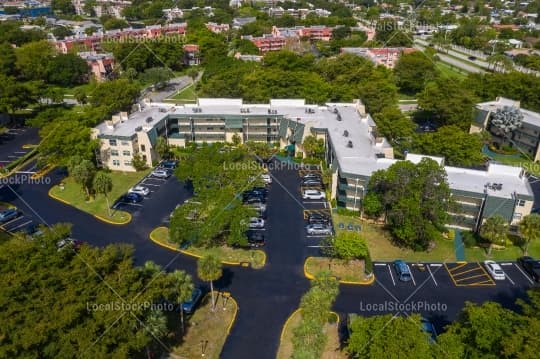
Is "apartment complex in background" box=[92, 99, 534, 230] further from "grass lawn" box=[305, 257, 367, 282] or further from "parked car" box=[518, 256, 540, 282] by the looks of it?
"grass lawn" box=[305, 257, 367, 282]

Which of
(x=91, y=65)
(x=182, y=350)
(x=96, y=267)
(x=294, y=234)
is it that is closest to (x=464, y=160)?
(x=294, y=234)

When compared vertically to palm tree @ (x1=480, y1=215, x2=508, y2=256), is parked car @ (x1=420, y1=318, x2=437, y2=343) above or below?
below

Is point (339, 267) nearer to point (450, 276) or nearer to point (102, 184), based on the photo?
point (450, 276)

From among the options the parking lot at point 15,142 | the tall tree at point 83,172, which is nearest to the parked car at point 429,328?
the tall tree at point 83,172

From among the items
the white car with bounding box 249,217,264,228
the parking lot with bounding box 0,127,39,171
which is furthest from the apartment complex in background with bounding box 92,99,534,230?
the parking lot with bounding box 0,127,39,171

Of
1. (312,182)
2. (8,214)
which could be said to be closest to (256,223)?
(312,182)

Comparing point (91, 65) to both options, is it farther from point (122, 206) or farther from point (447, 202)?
point (447, 202)

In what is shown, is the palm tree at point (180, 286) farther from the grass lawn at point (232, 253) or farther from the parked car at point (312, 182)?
the parked car at point (312, 182)
